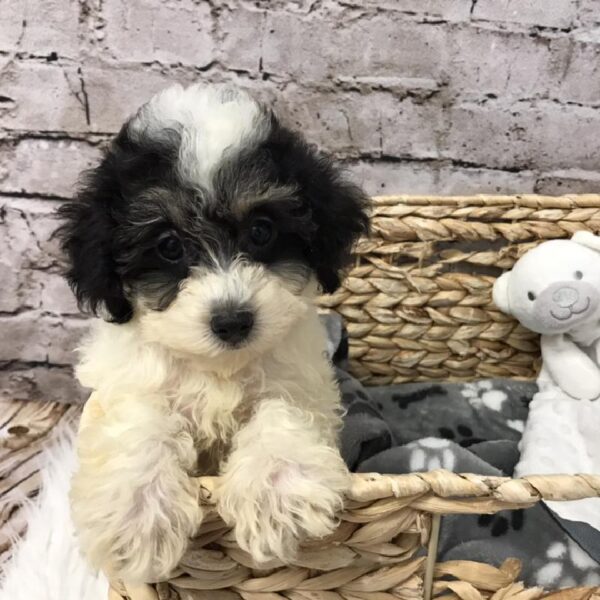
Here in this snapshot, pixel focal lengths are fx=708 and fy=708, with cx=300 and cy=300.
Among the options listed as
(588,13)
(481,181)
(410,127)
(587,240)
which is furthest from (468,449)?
(588,13)

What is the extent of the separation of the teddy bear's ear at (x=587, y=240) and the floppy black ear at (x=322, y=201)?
98 centimetres

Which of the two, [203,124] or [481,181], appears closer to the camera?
[203,124]

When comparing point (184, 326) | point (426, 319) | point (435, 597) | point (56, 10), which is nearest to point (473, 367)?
point (426, 319)

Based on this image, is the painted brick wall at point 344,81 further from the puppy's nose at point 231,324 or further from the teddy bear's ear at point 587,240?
the puppy's nose at point 231,324

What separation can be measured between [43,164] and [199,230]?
1.17 meters

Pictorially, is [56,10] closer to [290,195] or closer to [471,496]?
[290,195]

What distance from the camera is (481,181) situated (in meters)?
2.29

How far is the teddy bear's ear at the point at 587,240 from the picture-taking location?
209 centimetres

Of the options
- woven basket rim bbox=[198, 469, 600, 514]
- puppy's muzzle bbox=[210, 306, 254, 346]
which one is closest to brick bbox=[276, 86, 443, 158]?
puppy's muzzle bbox=[210, 306, 254, 346]

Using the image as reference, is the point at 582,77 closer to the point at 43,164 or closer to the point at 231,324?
the point at 231,324

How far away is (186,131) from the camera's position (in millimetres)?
1276

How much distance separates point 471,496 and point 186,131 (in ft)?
2.58

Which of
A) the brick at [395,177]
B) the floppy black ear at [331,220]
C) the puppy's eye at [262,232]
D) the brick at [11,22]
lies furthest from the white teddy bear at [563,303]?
the brick at [11,22]

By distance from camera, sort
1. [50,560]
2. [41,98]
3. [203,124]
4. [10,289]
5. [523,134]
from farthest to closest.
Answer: [10,289] < [523,134] < [41,98] < [50,560] < [203,124]
